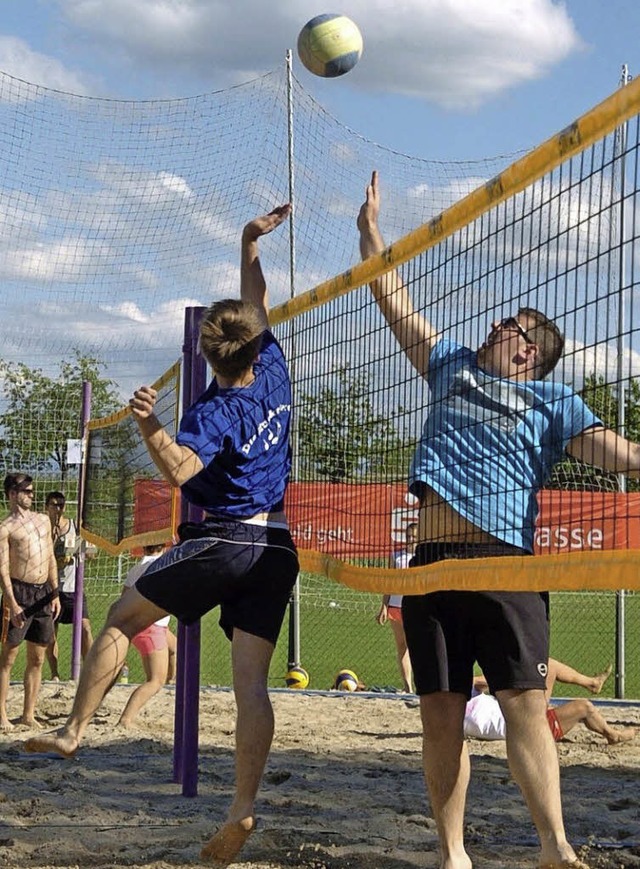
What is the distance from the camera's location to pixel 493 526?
4227 millimetres

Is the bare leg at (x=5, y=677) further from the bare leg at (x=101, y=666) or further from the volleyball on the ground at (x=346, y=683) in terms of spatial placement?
the bare leg at (x=101, y=666)

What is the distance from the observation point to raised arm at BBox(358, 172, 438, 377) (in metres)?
4.64

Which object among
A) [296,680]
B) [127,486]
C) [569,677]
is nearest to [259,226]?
[569,677]

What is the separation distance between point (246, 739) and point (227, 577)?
1.93ft

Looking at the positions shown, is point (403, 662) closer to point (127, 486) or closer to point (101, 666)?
point (127, 486)

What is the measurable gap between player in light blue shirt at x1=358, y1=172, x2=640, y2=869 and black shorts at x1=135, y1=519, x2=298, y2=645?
1.80ft

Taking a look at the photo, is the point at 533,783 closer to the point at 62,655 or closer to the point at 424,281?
the point at 424,281

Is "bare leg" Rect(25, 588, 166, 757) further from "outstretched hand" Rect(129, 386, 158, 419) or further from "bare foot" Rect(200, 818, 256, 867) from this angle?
"outstretched hand" Rect(129, 386, 158, 419)

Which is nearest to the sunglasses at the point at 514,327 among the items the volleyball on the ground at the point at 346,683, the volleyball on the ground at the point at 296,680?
the volleyball on the ground at the point at 346,683

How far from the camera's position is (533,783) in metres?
3.99

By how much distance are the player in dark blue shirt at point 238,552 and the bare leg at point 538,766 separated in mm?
986

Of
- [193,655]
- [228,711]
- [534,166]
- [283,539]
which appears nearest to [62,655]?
[228,711]

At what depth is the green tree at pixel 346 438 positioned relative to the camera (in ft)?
17.3

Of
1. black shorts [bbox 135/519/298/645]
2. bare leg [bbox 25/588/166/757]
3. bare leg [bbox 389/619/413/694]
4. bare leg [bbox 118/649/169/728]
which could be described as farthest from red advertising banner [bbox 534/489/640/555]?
bare leg [bbox 389/619/413/694]
